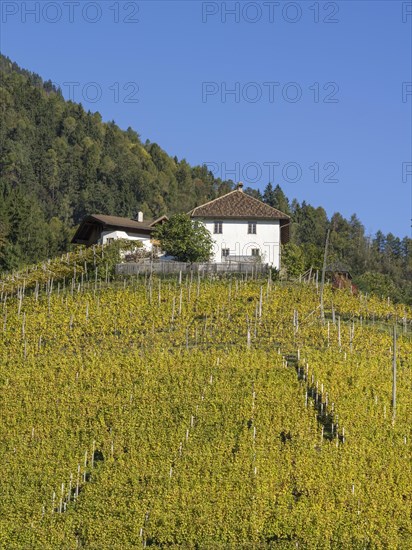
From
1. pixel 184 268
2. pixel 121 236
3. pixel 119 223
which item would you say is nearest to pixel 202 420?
pixel 184 268

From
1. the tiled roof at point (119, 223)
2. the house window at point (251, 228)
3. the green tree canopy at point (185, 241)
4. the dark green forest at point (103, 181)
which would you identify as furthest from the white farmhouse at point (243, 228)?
the dark green forest at point (103, 181)

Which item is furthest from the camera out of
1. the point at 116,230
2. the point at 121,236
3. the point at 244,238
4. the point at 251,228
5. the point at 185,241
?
the point at 116,230

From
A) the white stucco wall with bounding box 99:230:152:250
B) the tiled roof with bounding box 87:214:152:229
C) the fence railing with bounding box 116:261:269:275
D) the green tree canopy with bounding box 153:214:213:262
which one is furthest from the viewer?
the white stucco wall with bounding box 99:230:152:250

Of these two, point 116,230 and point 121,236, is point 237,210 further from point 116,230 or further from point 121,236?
point 116,230

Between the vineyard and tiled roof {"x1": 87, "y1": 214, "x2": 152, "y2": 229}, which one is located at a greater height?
tiled roof {"x1": 87, "y1": 214, "x2": 152, "y2": 229}

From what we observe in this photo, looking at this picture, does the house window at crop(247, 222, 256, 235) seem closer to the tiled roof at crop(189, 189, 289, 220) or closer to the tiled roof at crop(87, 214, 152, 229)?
the tiled roof at crop(189, 189, 289, 220)

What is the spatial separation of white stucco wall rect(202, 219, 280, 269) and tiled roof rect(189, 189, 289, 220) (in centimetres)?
38

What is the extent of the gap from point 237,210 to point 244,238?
78.5 inches

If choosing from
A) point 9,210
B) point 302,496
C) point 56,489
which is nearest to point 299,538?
point 302,496

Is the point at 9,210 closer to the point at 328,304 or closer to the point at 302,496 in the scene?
the point at 328,304

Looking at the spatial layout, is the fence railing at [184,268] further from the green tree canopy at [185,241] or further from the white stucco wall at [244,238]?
the white stucco wall at [244,238]

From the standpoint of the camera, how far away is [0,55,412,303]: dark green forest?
430ft

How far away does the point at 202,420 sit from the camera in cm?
3023

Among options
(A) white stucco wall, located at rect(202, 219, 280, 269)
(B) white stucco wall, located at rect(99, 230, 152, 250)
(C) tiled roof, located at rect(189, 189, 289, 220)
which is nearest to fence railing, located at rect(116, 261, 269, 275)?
(A) white stucco wall, located at rect(202, 219, 280, 269)
